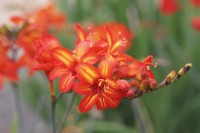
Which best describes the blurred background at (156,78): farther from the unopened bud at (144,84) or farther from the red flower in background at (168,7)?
the unopened bud at (144,84)

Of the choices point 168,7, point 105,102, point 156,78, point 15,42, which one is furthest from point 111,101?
point 168,7

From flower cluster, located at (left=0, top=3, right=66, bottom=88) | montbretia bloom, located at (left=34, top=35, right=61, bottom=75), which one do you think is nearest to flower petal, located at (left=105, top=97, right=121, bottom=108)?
montbretia bloom, located at (left=34, top=35, right=61, bottom=75)

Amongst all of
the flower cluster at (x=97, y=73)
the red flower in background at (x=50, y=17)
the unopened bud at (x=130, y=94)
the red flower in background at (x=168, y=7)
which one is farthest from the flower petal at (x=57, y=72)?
the red flower in background at (x=168, y=7)

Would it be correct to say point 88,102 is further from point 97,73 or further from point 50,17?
point 50,17

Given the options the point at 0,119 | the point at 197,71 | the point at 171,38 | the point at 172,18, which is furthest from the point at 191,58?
the point at 0,119

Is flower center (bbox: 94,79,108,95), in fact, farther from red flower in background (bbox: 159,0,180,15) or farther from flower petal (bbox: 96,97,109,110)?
red flower in background (bbox: 159,0,180,15)

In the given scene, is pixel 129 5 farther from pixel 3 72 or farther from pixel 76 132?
pixel 3 72

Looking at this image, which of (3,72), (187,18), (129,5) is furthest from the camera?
(129,5)
